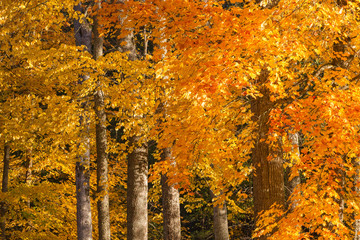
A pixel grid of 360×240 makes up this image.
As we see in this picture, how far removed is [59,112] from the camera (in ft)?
34.7

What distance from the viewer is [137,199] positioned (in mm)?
10094

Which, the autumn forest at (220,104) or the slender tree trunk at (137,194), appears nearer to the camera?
the autumn forest at (220,104)

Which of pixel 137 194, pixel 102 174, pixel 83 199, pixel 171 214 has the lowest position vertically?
pixel 171 214

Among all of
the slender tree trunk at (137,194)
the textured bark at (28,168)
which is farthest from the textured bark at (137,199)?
the textured bark at (28,168)

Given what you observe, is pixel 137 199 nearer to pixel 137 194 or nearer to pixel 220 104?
pixel 137 194

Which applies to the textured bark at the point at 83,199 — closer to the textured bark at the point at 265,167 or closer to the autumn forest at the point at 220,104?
the autumn forest at the point at 220,104

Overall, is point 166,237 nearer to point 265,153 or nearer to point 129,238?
point 129,238

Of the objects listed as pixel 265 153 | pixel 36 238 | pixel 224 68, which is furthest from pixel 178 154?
pixel 36 238

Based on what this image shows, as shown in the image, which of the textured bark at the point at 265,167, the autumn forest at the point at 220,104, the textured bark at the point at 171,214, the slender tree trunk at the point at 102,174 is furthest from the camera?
the slender tree trunk at the point at 102,174

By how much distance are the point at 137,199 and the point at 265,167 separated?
3872 mm

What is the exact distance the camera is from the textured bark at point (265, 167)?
7.40 meters

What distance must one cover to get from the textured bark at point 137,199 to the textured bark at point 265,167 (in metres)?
3.48

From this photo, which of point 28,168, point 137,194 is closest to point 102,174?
point 137,194

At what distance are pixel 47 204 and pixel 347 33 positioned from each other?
10514 mm
